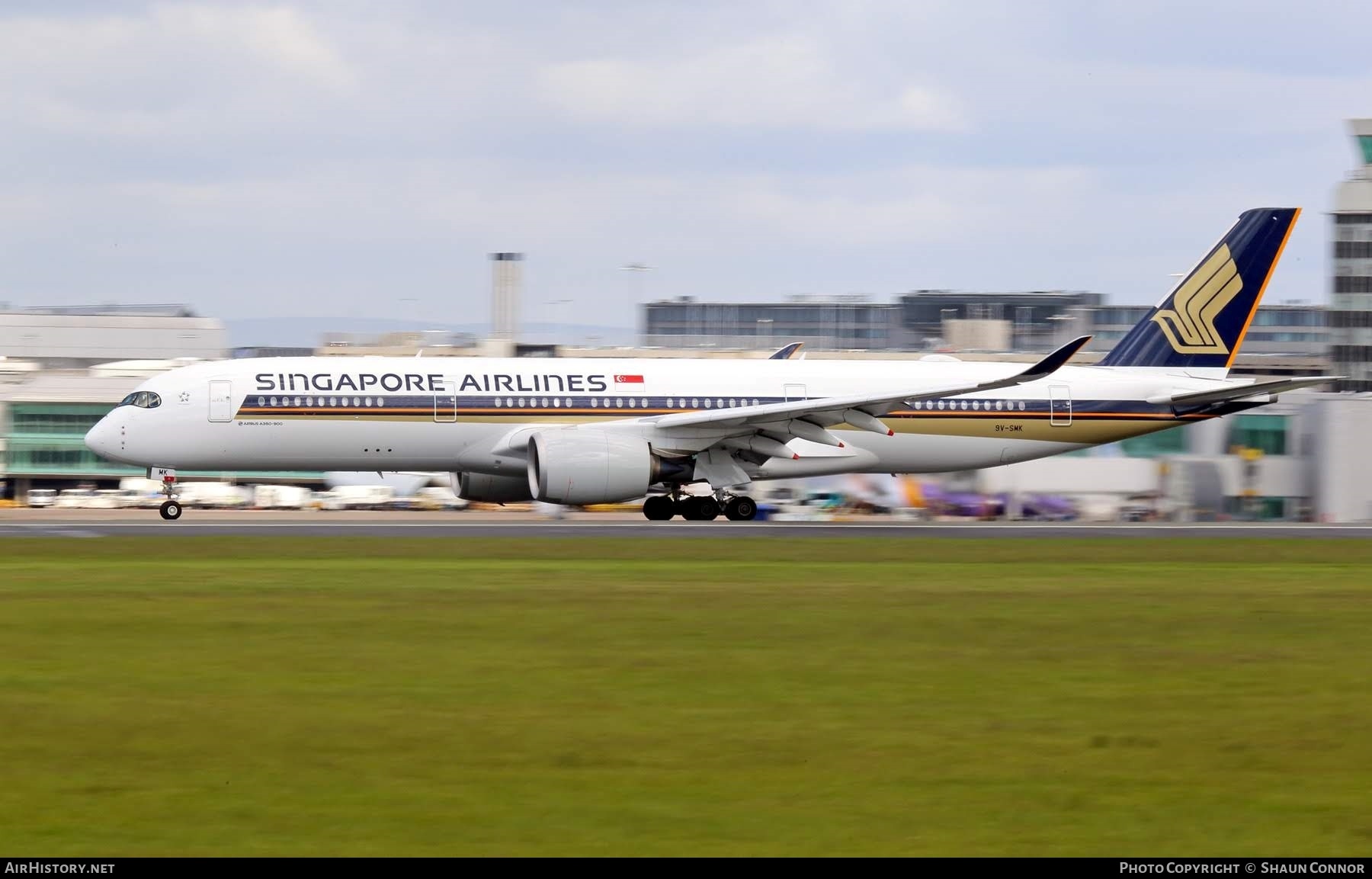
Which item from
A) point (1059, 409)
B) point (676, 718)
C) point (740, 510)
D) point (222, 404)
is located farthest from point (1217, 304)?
point (676, 718)

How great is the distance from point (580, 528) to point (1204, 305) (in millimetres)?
19481

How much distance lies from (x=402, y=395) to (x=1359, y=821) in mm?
31261

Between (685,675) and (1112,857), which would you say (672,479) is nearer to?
(685,675)

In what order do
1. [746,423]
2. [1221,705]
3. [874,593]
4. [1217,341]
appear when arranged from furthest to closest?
1. [1217,341]
2. [746,423]
3. [874,593]
4. [1221,705]

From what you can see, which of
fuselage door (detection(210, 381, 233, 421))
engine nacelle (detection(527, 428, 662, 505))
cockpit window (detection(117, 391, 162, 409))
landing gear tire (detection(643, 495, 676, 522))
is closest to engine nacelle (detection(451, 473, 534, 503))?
engine nacelle (detection(527, 428, 662, 505))

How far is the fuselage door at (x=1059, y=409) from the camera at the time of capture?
4297 centimetres

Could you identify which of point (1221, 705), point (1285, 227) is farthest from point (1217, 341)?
point (1221, 705)

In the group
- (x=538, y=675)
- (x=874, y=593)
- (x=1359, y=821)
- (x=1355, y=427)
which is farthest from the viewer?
(x=1355, y=427)

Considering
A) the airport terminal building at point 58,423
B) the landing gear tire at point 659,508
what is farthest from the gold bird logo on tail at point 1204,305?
the airport terminal building at point 58,423

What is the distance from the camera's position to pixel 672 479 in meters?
39.0

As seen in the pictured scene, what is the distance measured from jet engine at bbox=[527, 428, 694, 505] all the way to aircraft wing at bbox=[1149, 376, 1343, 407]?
14819 mm

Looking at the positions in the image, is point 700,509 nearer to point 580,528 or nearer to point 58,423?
point 580,528

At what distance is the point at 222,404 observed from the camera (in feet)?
126

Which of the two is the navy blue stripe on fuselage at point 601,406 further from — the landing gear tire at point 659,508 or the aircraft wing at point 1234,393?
the landing gear tire at point 659,508
